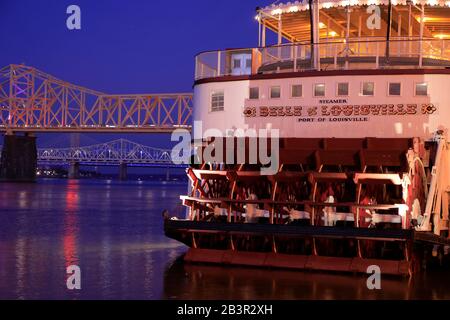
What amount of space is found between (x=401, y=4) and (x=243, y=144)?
13.0ft

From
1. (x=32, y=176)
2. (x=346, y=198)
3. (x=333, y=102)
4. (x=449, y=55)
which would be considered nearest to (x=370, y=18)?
(x=449, y=55)

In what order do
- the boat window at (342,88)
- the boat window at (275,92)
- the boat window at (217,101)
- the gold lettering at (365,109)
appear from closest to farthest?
1. the gold lettering at (365,109)
2. the boat window at (342,88)
3. the boat window at (275,92)
4. the boat window at (217,101)

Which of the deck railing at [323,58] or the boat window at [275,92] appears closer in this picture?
the boat window at [275,92]

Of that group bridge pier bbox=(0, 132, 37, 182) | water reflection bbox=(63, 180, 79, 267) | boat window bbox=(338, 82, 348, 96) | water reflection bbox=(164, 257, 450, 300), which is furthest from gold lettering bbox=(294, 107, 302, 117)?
bridge pier bbox=(0, 132, 37, 182)

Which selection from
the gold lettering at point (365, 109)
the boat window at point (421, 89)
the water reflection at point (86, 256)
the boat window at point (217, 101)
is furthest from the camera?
the boat window at point (217, 101)

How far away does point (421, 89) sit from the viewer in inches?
478

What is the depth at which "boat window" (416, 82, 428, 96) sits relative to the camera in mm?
12117

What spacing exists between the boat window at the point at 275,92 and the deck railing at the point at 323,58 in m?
0.63

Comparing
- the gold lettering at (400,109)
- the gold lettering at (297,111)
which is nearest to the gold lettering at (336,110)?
the gold lettering at (297,111)

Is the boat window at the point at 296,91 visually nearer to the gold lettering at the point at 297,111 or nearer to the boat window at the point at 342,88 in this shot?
the gold lettering at the point at 297,111

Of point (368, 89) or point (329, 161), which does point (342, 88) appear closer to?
point (368, 89)

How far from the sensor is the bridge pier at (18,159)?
75812mm

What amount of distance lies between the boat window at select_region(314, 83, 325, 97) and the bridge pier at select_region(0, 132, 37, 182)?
2611 inches
